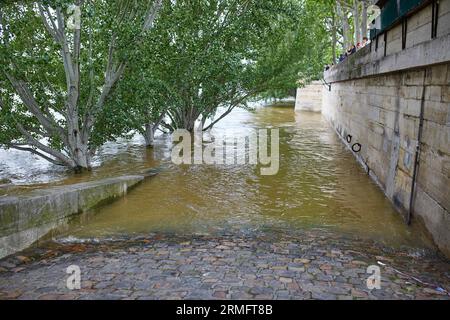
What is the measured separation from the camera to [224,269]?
18.1ft

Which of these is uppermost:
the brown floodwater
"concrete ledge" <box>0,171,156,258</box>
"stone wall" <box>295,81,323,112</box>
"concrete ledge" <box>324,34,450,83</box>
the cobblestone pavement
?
"concrete ledge" <box>324,34,450,83</box>

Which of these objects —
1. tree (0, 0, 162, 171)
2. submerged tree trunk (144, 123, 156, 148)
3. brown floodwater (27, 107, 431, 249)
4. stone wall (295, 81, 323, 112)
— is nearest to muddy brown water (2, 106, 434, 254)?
brown floodwater (27, 107, 431, 249)

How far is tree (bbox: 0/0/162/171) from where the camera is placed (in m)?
10.9

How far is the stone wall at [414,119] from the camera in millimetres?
6320

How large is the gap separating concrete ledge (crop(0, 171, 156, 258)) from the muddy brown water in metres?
0.28

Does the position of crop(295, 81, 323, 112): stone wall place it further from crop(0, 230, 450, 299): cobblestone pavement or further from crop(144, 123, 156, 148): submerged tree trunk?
crop(0, 230, 450, 299): cobblestone pavement

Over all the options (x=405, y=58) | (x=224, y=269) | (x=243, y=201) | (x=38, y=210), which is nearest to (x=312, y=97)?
(x=243, y=201)

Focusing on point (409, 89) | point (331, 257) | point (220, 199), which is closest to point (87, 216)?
point (220, 199)

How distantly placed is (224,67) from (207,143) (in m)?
4.70

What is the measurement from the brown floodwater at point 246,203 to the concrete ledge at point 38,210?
0.95 feet

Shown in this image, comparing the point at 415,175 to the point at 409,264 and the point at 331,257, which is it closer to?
the point at 409,264

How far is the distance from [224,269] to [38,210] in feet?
11.6

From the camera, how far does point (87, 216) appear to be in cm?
832
